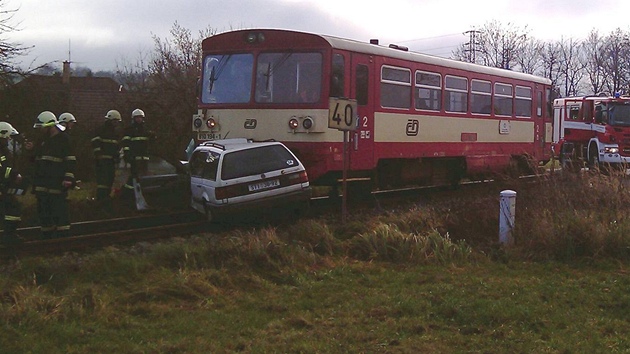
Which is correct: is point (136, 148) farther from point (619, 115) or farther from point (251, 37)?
point (619, 115)

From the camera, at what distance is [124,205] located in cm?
1419

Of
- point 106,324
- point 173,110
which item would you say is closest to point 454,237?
point 106,324

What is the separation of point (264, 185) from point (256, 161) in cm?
42

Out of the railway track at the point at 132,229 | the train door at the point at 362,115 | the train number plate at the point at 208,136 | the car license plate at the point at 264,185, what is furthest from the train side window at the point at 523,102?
A: the car license plate at the point at 264,185

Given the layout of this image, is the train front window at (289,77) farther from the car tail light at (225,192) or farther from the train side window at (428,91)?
the train side window at (428,91)

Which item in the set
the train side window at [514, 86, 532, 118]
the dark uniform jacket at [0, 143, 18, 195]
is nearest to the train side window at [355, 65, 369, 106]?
the dark uniform jacket at [0, 143, 18, 195]

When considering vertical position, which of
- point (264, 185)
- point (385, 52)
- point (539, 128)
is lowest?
point (264, 185)

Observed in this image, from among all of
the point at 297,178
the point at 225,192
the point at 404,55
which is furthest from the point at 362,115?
the point at 225,192

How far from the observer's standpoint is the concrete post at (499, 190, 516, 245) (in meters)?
10.4

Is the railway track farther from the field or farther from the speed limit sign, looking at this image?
the speed limit sign

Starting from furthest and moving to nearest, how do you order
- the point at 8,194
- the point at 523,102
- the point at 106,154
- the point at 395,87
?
the point at 523,102
the point at 395,87
the point at 106,154
the point at 8,194

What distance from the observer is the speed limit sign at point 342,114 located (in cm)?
1129

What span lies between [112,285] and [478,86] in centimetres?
1198

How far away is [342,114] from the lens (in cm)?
1152
